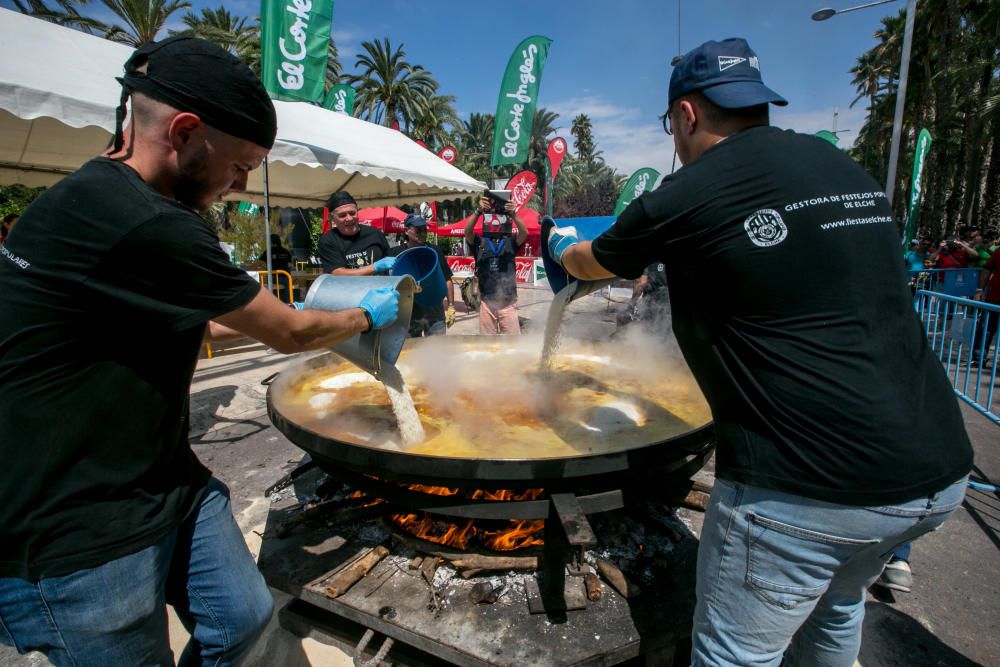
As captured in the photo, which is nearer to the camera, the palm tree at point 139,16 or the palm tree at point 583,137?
the palm tree at point 139,16

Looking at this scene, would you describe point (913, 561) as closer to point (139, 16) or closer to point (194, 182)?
point (194, 182)

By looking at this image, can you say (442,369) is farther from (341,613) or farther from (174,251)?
(174,251)

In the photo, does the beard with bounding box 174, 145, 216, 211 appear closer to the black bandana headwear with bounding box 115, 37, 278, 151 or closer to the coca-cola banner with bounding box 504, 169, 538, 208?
the black bandana headwear with bounding box 115, 37, 278, 151

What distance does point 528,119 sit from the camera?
10.8 meters

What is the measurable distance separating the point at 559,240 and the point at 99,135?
5.75 meters

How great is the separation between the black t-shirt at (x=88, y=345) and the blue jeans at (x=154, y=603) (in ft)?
0.26

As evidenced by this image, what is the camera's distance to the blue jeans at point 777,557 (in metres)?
1.28

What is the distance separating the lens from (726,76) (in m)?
1.47

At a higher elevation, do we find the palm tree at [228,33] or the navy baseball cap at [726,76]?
the palm tree at [228,33]

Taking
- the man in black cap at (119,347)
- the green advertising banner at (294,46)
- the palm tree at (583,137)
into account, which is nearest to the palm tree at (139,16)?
the green advertising banner at (294,46)

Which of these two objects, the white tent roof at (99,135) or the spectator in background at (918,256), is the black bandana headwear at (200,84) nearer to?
the white tent roof at (99,135)

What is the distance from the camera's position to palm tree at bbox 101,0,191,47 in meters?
19.2

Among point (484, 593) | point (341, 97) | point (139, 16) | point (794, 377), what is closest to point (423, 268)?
point (484, 593)

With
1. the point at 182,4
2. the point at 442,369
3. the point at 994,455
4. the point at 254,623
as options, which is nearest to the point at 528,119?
the point at 442,369
